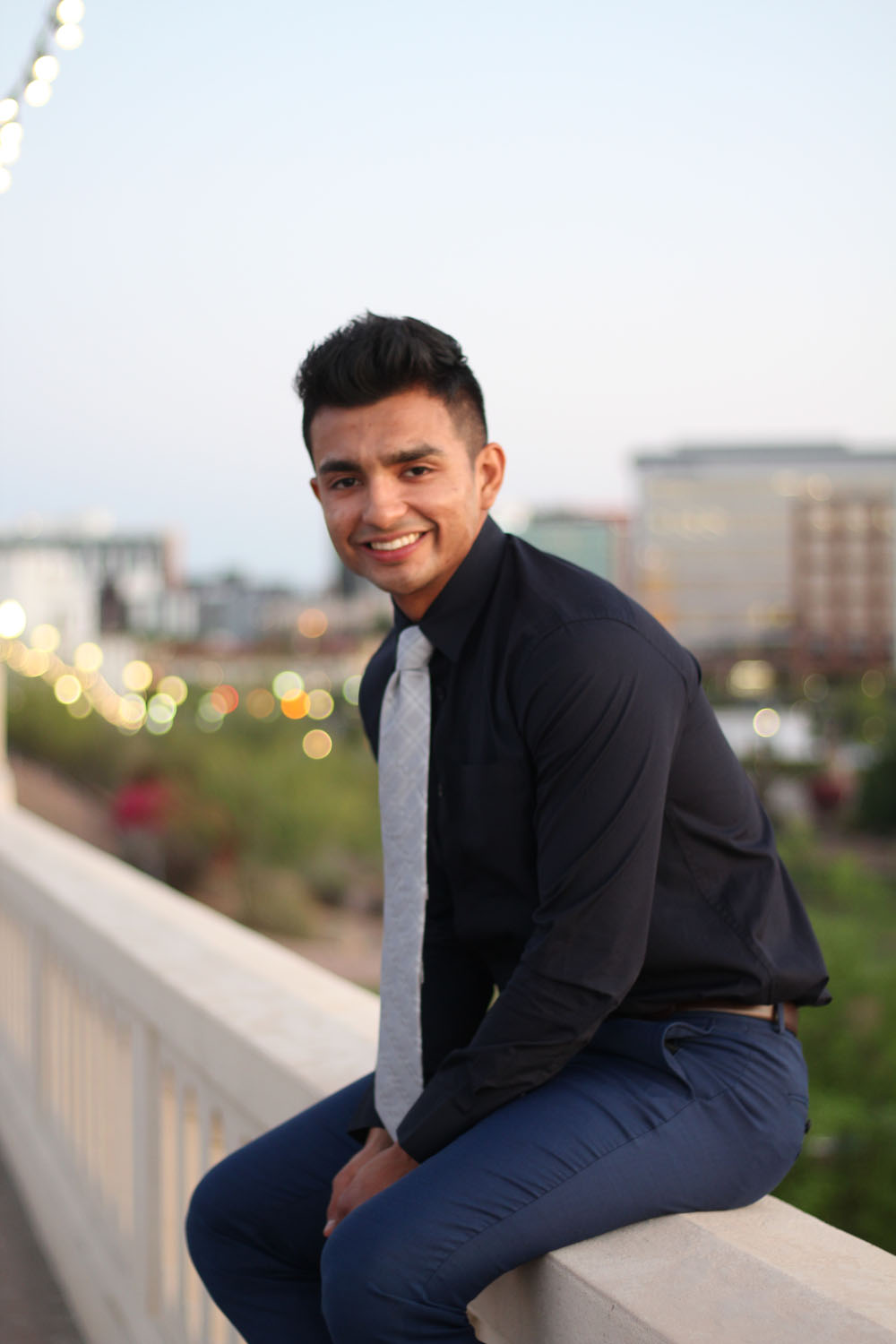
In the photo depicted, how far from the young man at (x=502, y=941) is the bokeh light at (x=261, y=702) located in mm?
35740

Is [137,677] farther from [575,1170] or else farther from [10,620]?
[575,1170]

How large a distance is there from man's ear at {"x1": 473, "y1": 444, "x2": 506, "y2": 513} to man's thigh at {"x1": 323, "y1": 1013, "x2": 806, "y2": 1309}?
0.69 m

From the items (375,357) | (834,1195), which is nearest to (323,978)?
(375,357)

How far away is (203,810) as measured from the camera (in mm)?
22891

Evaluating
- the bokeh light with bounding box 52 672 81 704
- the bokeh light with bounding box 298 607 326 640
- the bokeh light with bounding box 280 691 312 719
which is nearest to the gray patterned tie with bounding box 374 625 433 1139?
the bokeh light with bounding box 52 672 81 704

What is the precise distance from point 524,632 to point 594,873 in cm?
30

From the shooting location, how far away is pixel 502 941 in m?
1.69

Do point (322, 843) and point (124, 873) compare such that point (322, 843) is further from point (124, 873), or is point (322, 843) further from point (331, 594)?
point (331, 594)

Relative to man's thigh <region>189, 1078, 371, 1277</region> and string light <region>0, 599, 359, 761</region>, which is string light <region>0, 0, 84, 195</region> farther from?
string light <region>0, 599, 359, 761</region>

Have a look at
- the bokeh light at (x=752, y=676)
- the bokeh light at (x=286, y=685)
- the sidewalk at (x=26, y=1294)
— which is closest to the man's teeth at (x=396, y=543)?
the sidewalk at (x=26, y=1294)

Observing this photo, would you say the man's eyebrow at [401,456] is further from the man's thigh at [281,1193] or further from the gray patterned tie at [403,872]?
the man's thigh at [281,1193]

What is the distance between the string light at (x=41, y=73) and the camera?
10.4 ft

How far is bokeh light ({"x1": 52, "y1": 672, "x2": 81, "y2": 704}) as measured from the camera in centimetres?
2989

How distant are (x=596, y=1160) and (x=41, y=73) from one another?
3013mm
